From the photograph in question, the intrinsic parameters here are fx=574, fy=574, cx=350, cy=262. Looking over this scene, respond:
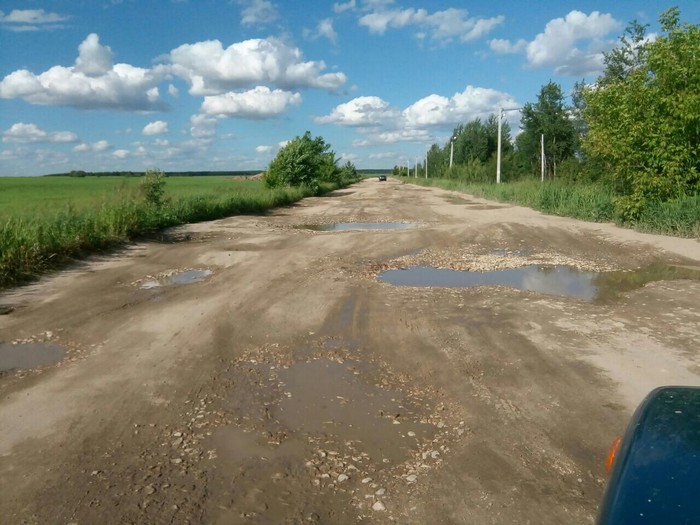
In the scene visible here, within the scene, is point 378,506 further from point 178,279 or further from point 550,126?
point 550,126

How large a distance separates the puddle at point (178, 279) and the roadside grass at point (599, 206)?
42.7ft

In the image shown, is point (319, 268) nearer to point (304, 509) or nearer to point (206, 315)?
point (206, 315)

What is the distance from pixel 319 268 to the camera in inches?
477

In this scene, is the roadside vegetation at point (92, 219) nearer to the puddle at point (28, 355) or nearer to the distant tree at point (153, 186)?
the distant tree at point (153, 186)

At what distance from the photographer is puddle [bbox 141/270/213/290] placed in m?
10.8

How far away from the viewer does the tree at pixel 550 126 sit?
45.3 metres

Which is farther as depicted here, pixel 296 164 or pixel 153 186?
pixel 296 164

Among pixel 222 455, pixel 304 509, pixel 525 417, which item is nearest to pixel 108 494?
pixel 222 455

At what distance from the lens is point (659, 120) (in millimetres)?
17125

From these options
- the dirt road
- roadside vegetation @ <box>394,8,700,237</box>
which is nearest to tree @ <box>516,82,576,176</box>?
roadside vegetation @ <box>394,8,700,237</box>

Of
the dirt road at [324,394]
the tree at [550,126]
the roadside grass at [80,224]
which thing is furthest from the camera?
the tree at [550,126]

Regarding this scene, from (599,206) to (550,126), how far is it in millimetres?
26650

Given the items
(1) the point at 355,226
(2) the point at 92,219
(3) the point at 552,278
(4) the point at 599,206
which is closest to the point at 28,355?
(3) the point at 552,278

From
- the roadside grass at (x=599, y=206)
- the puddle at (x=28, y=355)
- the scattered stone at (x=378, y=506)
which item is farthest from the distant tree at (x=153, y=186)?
the scattered stone at (x=378, y=506)
